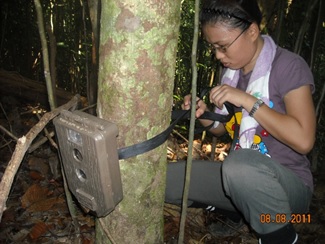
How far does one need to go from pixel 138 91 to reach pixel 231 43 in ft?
2.27

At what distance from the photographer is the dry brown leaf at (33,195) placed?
6.22 ft

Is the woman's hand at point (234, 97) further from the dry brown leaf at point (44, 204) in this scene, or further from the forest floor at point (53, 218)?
the dry brown leaf at point (44, 204)

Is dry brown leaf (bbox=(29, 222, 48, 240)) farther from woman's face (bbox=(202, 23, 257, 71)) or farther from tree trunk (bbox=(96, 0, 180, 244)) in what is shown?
woman's face (bbox=(202, 23, 257, 71))

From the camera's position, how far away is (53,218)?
181 cm

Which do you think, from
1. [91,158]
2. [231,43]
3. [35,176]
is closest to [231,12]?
[231,43]

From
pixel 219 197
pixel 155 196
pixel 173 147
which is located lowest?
pixel 173 147

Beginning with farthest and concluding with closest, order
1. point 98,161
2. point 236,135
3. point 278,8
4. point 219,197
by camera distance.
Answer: point 278,8 < point 219,197 < point 236,135 < point 98,161

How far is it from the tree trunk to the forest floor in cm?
37

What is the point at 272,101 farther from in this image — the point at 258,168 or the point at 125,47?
the point at 125,47

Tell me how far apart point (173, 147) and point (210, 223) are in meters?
1.25

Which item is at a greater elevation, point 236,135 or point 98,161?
point 98,161

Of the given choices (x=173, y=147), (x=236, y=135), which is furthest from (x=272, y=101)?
(x=173, y=147)

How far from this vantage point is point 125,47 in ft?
3.15

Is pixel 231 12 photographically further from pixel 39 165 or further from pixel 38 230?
pixel 39 165
